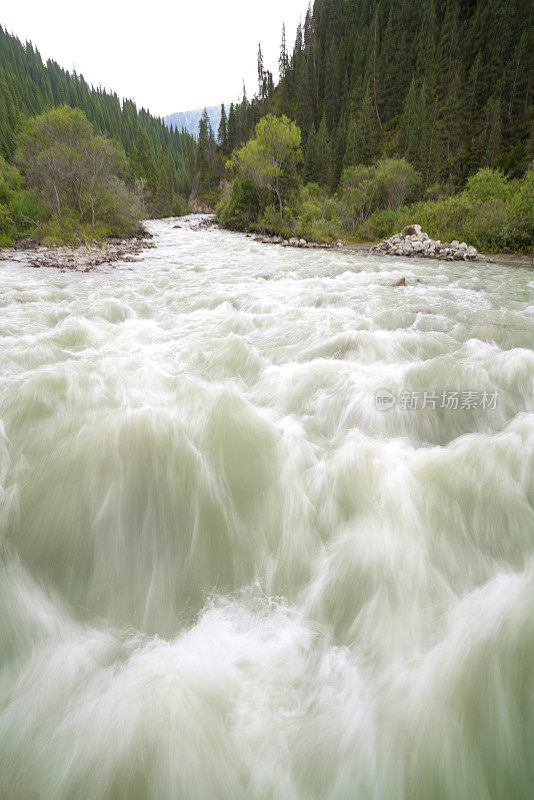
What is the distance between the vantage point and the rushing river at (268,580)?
165cm

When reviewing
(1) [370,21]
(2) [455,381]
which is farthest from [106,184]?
(1) [370,21]

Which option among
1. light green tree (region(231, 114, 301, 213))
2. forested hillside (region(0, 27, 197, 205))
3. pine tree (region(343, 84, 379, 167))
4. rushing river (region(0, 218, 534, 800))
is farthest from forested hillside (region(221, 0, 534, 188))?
rushing river (region(0, 218, 534, 800))

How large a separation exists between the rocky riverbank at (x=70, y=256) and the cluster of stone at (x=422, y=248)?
14915mm

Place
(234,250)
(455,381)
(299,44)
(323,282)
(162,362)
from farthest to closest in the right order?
(299,44) < (234,250) < (323,282) < (162,362) < (455,381)

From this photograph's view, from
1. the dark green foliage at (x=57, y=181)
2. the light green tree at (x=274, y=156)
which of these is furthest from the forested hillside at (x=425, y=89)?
the dark green foliage at (x=57, y=181)

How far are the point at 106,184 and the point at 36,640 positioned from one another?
35100 millimetres

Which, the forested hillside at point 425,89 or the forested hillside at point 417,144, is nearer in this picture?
the forested hillside at point 417,144

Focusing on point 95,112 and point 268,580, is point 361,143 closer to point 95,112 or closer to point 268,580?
point 268,580

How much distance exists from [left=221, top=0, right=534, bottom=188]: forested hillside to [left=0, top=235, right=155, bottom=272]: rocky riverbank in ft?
105

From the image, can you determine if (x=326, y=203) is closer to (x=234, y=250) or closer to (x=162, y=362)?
(x=234, y=250)

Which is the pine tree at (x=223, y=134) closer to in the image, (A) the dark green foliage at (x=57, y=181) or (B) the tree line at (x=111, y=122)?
(B) the tree line at (x=111, y=122)

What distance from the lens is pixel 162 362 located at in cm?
555

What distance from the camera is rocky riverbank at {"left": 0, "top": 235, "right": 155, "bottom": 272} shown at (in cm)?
1527

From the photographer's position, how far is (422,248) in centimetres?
1880
